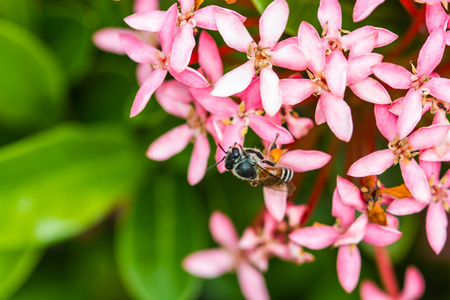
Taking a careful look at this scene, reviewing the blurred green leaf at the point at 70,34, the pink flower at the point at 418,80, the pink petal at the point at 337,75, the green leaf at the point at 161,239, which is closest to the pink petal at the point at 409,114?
the pink flower at the point at 418,80

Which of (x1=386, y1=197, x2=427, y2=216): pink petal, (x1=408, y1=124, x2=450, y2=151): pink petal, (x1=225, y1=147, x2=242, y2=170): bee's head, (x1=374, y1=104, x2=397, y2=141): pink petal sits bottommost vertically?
(x1=386, y1=197, x2=427, y2=216): pink petal

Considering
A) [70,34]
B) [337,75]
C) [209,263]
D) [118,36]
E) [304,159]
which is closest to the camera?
[337,75]

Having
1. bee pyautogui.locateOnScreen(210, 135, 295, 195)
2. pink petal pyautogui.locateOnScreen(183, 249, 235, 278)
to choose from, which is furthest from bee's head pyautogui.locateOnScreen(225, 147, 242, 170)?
pink petal pyautogui.locateOnScreen(183, 249, 235, 278)

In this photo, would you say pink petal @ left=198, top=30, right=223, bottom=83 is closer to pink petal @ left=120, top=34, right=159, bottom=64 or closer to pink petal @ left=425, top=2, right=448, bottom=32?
pink petal @ left=120, top=34, right=159, bottom=64

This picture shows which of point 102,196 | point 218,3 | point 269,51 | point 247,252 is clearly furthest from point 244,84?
point 102,196

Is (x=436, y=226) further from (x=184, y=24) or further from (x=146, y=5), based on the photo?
(x=146, y=5)

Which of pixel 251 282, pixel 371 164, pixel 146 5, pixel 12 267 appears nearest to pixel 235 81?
pixel 371 164

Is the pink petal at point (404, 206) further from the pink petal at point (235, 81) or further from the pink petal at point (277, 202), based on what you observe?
the pink petal at point (235, 81)
